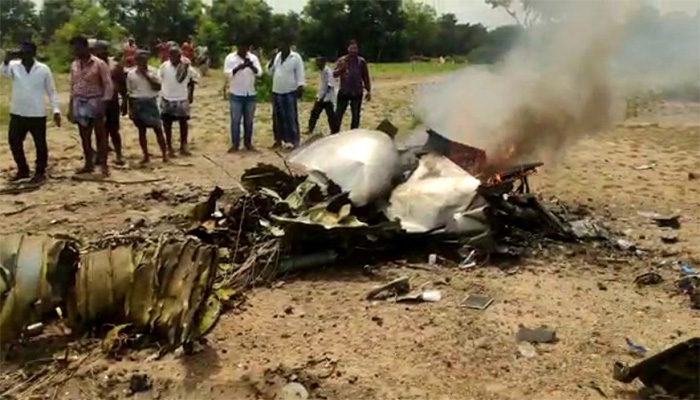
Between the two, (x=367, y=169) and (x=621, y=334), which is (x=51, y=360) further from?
(x=621, y=334)

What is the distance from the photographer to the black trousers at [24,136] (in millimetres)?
8281

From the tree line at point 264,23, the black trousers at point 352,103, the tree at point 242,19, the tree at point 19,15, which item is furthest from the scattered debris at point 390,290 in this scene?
the tree at point 19,15

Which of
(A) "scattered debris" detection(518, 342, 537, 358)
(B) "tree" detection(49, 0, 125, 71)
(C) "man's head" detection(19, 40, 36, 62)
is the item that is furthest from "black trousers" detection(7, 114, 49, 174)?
(B) "tree" detection(49, 0, 125, 71)

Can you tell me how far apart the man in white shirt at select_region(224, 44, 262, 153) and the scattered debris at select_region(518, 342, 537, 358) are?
6836 millimetres

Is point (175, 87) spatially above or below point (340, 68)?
below

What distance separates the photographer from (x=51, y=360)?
421 cm

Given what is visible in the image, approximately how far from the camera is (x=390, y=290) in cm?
516

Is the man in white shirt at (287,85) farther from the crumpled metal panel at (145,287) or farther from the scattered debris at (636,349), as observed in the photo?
the scattered debris at (636,349)

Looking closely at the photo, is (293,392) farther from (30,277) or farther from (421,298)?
(30,277)

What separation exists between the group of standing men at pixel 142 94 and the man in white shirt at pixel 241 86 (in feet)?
0.04

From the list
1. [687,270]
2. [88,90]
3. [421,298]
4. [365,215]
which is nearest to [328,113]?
[88,90]

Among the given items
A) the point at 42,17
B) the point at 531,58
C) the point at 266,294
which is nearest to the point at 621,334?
the point at 266,294

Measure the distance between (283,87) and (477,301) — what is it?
618cm

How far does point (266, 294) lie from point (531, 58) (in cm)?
442
